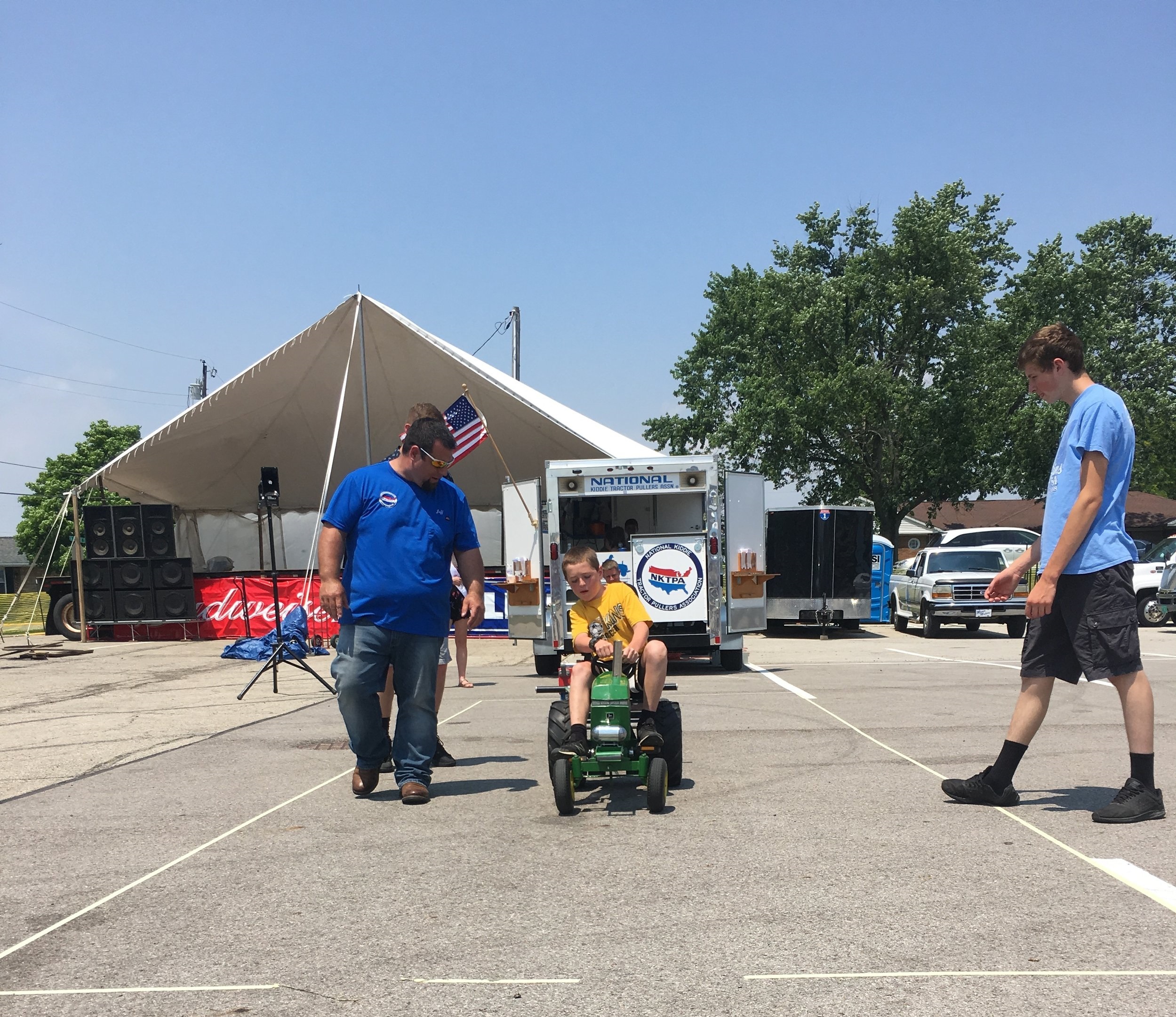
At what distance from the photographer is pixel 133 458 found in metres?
25.4

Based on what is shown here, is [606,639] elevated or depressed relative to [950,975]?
elevated

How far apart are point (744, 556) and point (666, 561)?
1091mm

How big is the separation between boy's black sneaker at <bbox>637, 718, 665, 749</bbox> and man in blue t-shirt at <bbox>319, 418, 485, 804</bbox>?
1002 millimetres

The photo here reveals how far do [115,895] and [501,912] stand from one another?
1.43 m

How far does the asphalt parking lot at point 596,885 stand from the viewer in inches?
123

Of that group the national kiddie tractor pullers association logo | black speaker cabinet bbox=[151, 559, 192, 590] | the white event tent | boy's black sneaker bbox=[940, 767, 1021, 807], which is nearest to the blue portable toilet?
the white event tent

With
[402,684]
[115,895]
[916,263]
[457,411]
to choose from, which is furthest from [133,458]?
[916,263]

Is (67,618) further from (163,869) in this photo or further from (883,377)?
(883,377)

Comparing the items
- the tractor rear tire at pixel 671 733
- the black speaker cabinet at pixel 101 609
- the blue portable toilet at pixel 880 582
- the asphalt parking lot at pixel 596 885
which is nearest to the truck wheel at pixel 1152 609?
the blue portable toilet at pixel 880 582

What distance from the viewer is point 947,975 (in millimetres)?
3156

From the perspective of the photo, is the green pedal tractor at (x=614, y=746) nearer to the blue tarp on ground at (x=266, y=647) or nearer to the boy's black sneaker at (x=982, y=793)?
the boy's black sneaker at (x=982, y=793)

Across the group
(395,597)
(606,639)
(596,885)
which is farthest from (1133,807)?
(395,597)

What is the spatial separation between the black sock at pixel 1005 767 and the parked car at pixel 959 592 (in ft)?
56.1

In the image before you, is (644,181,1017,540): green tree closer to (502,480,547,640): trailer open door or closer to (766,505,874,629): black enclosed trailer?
(766,505,874,629): black enclosed trailer
